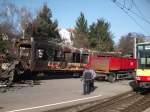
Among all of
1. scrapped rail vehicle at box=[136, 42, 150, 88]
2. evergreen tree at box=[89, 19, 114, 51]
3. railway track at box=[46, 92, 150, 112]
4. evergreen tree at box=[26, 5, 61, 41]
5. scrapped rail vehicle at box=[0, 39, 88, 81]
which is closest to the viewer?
railway track at box=[46, 92, 150, 112]

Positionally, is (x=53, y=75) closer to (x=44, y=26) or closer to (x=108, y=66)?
(x=108, y=66)

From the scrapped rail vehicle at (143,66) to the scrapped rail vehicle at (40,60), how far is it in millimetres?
8691

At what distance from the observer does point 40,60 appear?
3073 cm

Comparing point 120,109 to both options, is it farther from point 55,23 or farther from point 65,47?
point 55,23

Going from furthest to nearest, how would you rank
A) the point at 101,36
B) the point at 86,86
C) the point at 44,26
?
the point at 101,36 < the point at 44,26 < the point at 86,86

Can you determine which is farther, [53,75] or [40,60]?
[53,75]

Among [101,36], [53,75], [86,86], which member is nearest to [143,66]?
[86,86]

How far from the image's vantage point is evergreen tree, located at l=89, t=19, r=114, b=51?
81062 millimetres

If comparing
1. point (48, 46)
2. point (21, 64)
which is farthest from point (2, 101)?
point (48, 46)

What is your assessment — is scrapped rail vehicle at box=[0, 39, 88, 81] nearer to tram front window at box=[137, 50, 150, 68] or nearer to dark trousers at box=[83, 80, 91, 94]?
dark trousers at box=[83, 80, 91, 94]

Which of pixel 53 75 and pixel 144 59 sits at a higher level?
pixel 144 59

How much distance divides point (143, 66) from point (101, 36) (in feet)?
214

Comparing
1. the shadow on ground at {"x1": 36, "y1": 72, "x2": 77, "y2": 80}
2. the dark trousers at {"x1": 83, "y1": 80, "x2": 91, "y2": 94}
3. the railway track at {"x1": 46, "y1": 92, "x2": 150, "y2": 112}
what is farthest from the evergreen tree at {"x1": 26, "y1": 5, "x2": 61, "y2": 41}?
the railway track at {"x1": 46, "y1": 92, "x2": 150, "y2": 112}

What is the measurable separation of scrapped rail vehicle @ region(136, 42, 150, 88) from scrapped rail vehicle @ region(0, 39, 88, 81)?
8.69m
